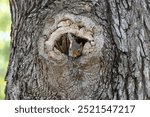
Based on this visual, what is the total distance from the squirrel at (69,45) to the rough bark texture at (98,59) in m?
0.03

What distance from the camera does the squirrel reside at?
77.7 inches

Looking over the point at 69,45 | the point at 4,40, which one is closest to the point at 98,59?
the point at 69,45

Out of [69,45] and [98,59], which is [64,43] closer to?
[69,45]

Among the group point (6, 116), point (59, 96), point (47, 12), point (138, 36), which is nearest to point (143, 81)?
point (138, 36)

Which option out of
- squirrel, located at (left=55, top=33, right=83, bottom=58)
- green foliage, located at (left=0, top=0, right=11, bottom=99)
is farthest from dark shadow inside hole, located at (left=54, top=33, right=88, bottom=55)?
green foliage, located at (left=0, top=0, right=11, bottom=99)

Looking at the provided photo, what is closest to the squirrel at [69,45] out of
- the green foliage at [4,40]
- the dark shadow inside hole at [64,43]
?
the dark shadow inside hole at [64,43]

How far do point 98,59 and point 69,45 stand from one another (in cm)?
13

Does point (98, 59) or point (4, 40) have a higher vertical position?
point (4, 40)

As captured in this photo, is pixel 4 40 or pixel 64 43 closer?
pixel 64 43

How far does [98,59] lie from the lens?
6.47ft

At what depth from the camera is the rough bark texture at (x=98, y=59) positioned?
6.52ft

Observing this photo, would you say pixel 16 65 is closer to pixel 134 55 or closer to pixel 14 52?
pixel 14 52

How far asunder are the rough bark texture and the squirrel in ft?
0.08

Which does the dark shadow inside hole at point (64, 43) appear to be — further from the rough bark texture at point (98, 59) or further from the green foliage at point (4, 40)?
the green foliage at point (4, 40)
